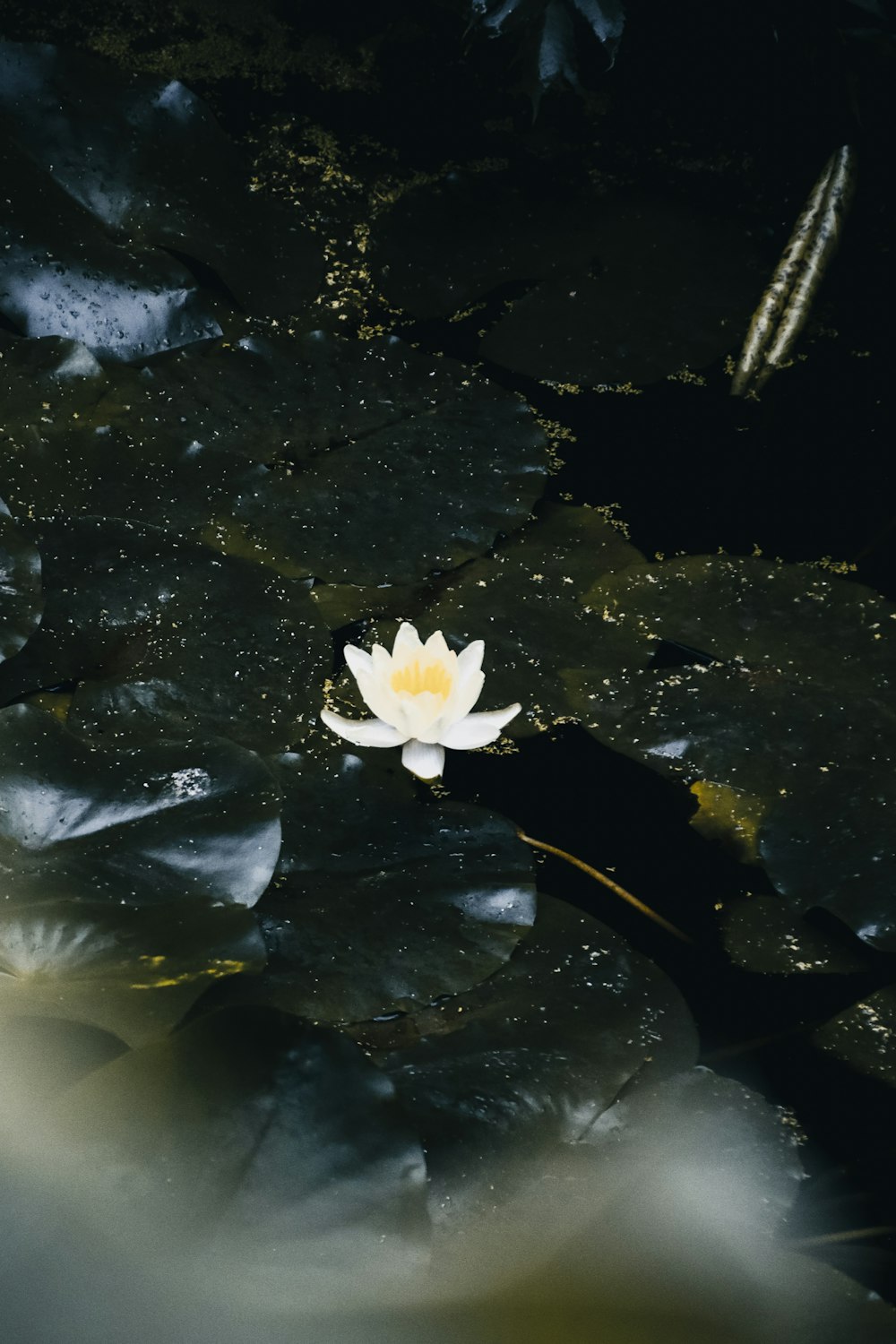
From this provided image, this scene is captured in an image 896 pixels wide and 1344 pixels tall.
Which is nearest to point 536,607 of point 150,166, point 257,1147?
point 257,1147

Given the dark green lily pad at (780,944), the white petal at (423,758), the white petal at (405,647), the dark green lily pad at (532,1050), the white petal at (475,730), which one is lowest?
the dark green lily pad at (780,944)

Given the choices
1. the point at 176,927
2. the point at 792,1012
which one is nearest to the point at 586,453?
the point at 792,1012

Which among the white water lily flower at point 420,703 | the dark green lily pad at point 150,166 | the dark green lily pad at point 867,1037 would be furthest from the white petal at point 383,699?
the dark green lily pad at point 150,166

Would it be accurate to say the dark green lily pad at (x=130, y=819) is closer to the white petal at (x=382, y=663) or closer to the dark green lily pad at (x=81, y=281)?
the white petal at (x=382, y=663)

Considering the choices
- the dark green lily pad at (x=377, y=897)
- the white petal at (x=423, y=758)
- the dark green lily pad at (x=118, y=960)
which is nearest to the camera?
the dark green lily pad at (x=118, y=960)

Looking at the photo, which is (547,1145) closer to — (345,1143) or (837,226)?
(345,1143)

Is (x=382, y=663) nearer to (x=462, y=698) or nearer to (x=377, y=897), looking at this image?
(x=462, y=698)

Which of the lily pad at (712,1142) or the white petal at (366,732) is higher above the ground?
the white petal at (366,732)

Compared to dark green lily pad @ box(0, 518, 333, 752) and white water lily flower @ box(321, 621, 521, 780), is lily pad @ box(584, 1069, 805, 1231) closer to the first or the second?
white water lily flower @ box(321, 621, 521, 780)
